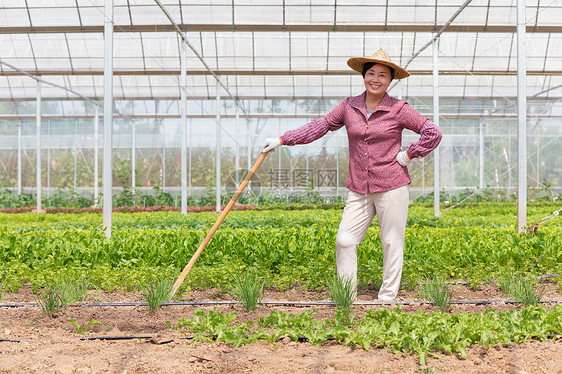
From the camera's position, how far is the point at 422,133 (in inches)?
161

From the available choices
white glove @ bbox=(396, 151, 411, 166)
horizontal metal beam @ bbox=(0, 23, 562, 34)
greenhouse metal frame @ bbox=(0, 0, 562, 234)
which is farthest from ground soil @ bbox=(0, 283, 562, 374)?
greenhouse metal frame @ bbox=(0, 0, 562, 234)

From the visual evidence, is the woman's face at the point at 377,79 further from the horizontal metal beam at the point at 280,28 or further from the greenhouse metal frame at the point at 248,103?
the greenhouse metal frame at the point at 248,103

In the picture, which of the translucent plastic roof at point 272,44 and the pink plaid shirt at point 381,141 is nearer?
the pink plaid shirt at point 381,141

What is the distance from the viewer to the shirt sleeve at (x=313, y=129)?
13.8ft

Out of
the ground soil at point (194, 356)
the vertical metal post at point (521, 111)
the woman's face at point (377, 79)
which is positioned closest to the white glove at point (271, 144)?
the woman's face at point (377, 79)

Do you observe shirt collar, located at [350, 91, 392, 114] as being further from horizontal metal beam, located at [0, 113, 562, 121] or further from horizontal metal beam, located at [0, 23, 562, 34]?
horizontal metal beam, located at [0, 113, 562, 121]

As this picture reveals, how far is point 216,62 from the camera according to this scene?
15.9 meters

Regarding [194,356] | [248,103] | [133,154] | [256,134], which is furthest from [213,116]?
[194,356]

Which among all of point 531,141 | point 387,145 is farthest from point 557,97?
point 387,145

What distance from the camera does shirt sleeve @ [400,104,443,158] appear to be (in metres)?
4.02

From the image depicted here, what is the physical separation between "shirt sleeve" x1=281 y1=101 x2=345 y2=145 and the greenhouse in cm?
36

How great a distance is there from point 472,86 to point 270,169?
8030mm

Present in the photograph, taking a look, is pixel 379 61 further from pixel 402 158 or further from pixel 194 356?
pixel 194 356

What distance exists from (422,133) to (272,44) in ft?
40.4
